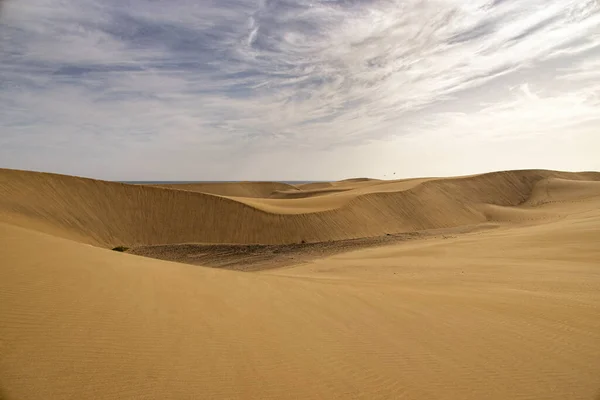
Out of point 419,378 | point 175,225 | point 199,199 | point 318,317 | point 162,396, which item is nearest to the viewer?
point 162,396

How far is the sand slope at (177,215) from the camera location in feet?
73.8

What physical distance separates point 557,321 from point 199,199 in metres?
24.2

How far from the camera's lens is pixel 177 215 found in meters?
26.1

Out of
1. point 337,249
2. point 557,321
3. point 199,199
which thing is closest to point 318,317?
point 557,321

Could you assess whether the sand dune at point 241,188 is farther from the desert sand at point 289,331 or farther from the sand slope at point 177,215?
the desert sand at point 289,331

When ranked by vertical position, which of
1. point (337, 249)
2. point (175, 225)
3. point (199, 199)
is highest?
point (199, 199)

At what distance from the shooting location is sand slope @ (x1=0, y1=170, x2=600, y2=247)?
2250cm

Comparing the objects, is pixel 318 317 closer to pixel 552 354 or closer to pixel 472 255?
pixel 552 354

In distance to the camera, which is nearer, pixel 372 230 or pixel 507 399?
pixel 507 399

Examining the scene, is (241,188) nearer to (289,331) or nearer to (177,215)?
(177,215)

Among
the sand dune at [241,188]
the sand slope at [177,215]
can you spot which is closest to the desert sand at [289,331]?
the sand slope at [177,215]

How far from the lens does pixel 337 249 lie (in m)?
20.3

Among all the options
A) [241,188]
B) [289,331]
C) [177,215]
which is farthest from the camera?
[241,188]

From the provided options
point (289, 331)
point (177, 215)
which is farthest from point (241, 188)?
point (289, 331)
